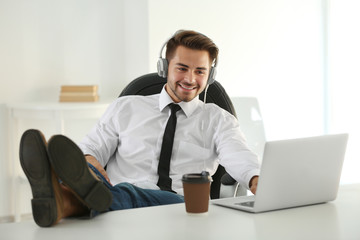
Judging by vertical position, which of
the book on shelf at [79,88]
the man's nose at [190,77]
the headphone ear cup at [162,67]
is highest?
the headphone ear cup at [162,67]

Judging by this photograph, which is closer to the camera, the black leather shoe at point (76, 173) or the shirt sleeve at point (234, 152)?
the black leather shoe at point (76, 173)

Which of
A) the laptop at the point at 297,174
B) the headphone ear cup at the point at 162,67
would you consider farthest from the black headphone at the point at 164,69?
the laptop at the point at 297,174

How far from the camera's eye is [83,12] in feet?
12.6

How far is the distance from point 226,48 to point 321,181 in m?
2.49

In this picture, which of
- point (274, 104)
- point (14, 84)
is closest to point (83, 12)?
point (14, 84)

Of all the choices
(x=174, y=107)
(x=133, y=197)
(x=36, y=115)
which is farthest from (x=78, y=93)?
(x=133, y=197)

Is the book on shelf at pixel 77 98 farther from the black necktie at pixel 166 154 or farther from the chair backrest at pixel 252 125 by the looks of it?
the black necktie at pixel 166 154

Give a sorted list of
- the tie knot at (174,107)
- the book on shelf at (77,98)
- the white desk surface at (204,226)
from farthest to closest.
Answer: the book on shelf at (77,98)
the tie knot at (174,107)
the white desk surface at (204,226)

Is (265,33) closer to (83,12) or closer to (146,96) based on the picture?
(83,12)

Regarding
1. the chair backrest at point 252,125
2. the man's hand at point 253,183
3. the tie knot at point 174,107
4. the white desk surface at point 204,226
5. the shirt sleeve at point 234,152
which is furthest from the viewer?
the chair backrest at point 252,125

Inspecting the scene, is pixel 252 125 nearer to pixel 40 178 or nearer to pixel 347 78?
pixel 347 78

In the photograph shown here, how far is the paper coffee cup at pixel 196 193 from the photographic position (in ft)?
4.37

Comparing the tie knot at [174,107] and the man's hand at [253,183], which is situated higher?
the tie knot at [174,107]

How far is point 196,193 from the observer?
4.39 ft
